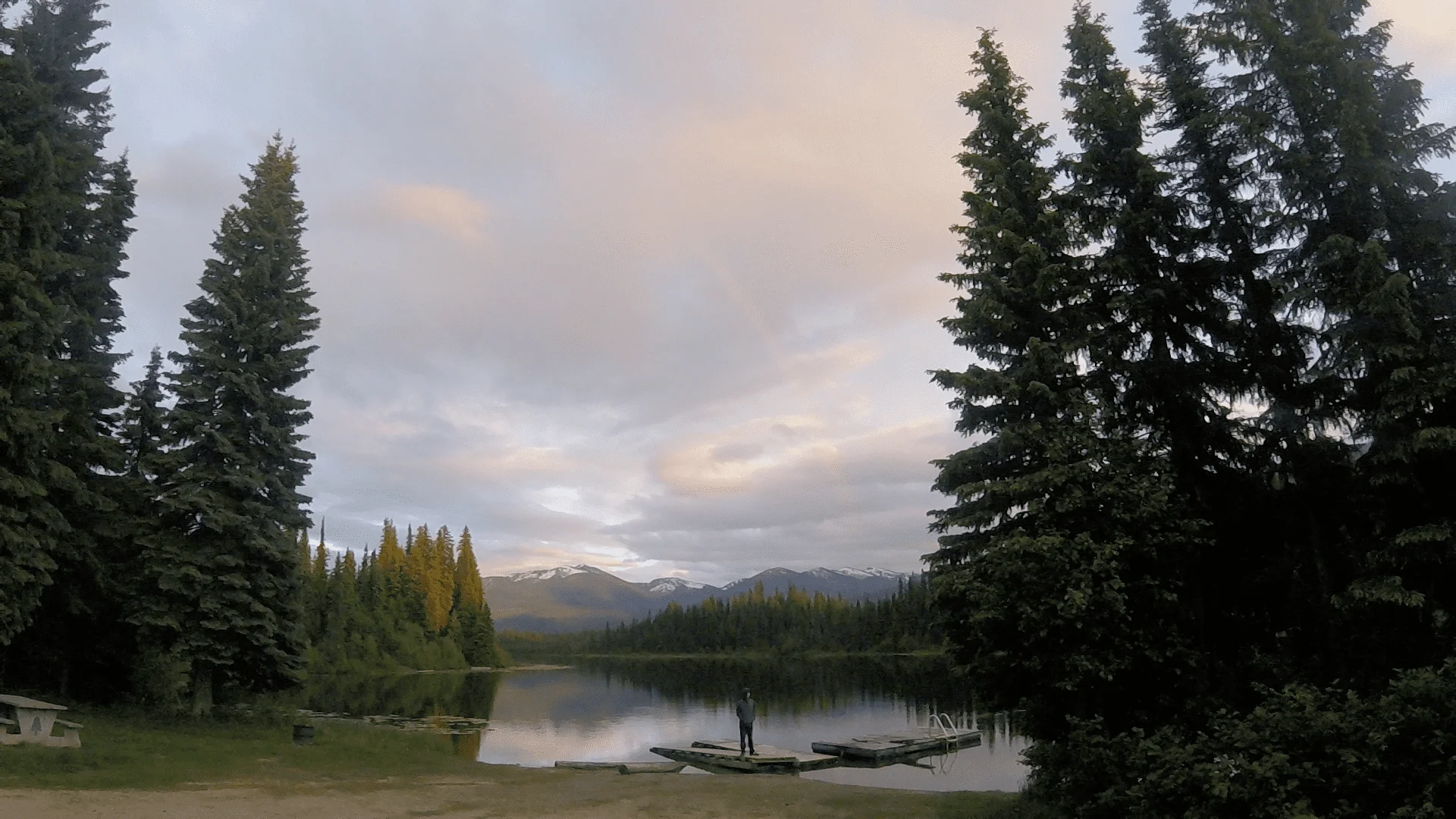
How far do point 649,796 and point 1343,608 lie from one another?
1148 centimetres

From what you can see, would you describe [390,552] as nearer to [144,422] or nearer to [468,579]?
[468,579]

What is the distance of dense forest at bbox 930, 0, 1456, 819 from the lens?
12.0m

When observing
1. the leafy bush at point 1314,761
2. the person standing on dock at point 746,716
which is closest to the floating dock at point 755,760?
the person standing on dock at point 746,716

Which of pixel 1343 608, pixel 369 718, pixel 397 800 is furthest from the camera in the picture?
pixel 369 718

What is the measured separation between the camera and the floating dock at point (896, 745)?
101ft

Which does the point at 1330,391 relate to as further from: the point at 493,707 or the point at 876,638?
the point at 876,638

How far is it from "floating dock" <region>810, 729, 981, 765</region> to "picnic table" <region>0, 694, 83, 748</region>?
858 inches

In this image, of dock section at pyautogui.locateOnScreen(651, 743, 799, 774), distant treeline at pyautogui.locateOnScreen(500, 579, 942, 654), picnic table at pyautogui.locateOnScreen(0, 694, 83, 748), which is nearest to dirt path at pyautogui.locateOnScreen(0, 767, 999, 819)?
picnic table at pyautogui.locateOnScreen(0, 694, 83, 748)

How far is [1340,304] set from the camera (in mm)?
13219

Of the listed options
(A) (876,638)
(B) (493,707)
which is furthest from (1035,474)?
(A) (876,638)

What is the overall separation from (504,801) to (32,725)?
1003 centimetres

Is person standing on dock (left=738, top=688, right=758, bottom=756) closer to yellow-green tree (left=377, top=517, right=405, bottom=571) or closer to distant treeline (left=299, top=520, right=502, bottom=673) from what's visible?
distant treeline (left=299, top=520, right=502, bottom=673)

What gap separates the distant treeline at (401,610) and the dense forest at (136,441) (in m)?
53.3

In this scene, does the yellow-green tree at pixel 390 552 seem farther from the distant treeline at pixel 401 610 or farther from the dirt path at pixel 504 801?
the dirt path at pixel 504 801
